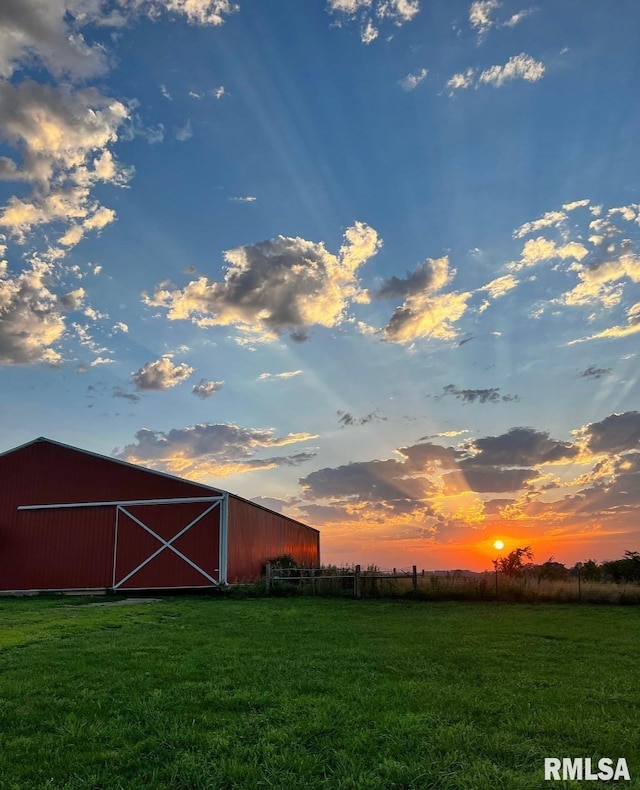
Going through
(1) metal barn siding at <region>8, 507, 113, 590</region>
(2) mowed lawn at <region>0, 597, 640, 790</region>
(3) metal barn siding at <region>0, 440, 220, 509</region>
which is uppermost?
(3) metal barn siding at <region>0, 440, 220, 509</region>

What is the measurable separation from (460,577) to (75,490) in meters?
15.2

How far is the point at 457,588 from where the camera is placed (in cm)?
2050

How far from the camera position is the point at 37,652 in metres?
9.05

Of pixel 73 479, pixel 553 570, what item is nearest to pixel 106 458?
pixel 73 479

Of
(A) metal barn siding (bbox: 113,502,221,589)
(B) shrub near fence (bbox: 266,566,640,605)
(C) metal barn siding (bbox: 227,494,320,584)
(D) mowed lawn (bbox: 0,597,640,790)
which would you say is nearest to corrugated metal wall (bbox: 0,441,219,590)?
(A) metal barn siding (bbox: 113,502,221,589)

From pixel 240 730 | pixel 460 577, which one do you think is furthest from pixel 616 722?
pixel 460 577

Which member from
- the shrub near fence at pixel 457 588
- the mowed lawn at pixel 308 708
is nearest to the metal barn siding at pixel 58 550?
the shrub near fence at pixel 457 588

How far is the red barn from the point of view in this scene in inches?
927

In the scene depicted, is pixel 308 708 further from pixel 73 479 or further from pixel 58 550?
pixel 73 479

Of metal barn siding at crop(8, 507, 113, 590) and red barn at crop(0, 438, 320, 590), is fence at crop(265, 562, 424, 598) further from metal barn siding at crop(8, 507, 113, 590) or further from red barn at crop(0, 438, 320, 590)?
metal barn siding at crop(8, 507, 113, 590)

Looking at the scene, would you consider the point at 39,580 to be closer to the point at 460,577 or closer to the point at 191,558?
the point at 191,558

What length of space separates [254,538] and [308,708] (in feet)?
72.0

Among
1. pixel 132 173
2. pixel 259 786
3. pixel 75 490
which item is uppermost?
pixel 132 173

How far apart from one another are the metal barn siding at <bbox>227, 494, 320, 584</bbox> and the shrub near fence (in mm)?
2951
